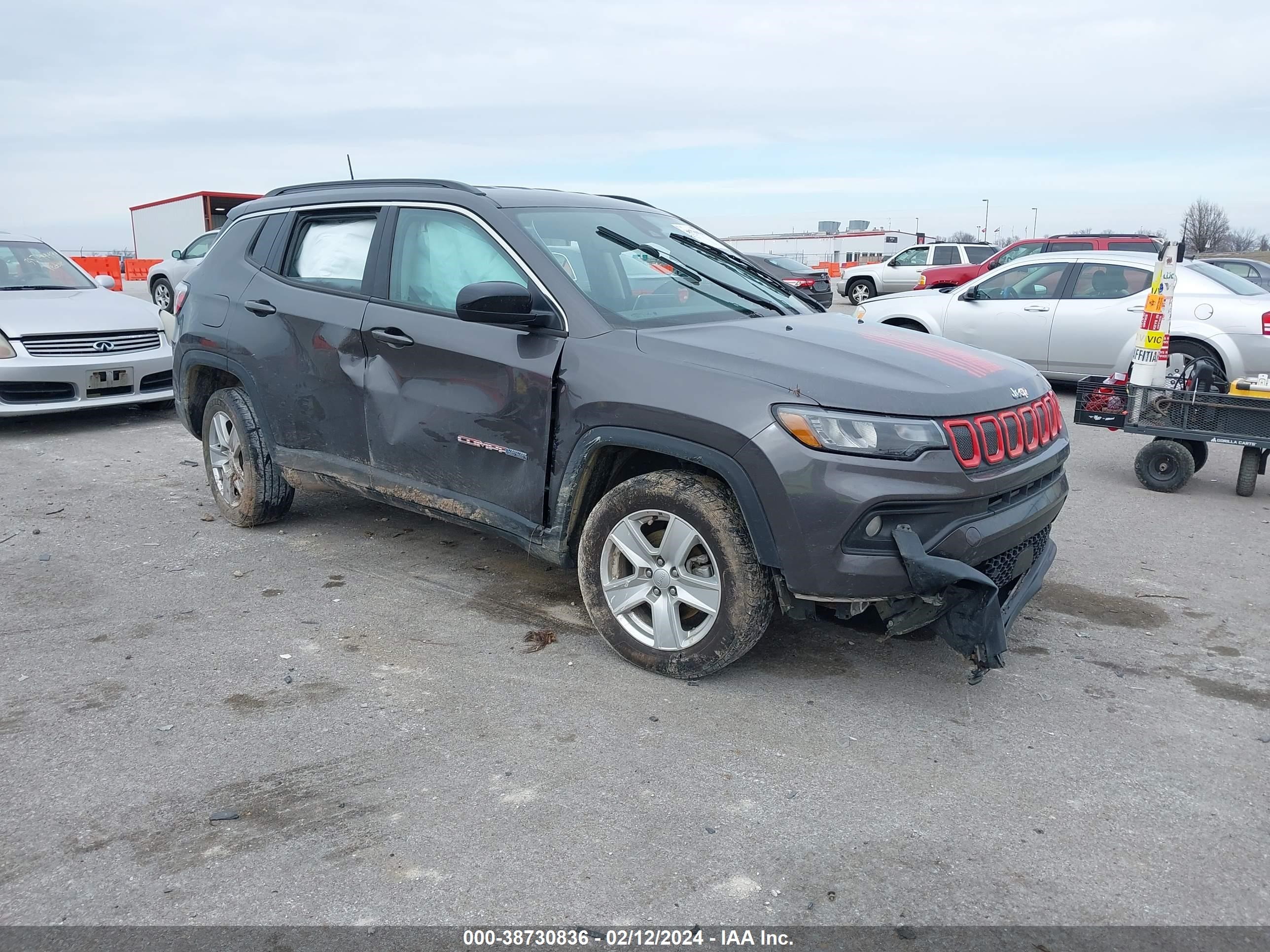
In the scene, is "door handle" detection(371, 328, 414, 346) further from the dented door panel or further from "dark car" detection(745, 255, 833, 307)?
"dark car" detection(745, 255, 833, 307)

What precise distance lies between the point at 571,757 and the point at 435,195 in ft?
8.67

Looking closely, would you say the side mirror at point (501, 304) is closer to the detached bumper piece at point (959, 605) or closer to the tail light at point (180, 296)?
the detached bumper piece at point (959, 605)

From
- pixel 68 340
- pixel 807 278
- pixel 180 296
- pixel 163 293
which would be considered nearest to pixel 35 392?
pixel 68 340

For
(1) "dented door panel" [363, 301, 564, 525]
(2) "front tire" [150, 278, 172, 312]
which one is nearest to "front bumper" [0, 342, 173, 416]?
(1) "dented door panel" [363, 301, 564, 525]

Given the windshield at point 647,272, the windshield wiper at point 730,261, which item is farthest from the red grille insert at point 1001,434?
the windshield wiper at point 730,261

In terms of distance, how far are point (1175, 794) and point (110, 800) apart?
3.31 meters

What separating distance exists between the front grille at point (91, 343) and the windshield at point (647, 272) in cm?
581

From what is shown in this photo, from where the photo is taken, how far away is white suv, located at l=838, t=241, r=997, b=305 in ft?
82.5

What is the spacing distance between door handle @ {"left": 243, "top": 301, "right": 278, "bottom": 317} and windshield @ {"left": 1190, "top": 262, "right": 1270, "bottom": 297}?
29.0 feet

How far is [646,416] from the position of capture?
363 cm

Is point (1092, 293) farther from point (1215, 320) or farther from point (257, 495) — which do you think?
point (257, 495)

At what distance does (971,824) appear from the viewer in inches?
115

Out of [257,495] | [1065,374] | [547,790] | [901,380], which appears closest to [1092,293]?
[1065,374]

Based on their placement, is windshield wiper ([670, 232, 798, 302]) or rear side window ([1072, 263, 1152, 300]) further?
rear side window ([1072, 263, 1152, 300])
